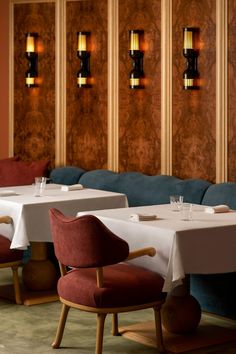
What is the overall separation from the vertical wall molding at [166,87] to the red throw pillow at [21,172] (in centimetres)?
129

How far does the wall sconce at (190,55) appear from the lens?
22.5 feet

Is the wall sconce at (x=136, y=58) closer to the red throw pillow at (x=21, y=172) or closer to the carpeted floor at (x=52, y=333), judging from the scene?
the red throw pillow at (x=21, y=172)

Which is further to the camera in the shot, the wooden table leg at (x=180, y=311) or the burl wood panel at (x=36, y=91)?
the burl wood panel at (x=36, y=91)

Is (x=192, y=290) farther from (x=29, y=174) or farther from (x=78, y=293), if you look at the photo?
(x=29, y=174)

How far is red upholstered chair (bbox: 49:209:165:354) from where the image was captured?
4797 millimetres

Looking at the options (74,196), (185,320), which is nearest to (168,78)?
(74,196)

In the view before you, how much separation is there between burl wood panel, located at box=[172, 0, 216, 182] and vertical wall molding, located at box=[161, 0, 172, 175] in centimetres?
4

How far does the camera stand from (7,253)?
6.26m

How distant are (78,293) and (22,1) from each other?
13.7 ft

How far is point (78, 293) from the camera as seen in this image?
16.2 feet

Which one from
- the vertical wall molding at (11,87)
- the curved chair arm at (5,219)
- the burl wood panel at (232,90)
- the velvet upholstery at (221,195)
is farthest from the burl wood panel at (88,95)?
the curved chair arm at (5,219)

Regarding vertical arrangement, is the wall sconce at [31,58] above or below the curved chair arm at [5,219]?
above

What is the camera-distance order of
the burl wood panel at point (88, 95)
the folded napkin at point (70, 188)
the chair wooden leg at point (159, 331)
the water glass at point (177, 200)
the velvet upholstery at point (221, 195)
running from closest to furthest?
the chair wooden leg at point (159, 331)
the water glass at point (177, 200)
the velvet upholstery at point (221, 195)
the folded napkin at point (70, 188)
the burl wood panel at point (88, 95)

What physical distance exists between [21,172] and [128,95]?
1.24m
